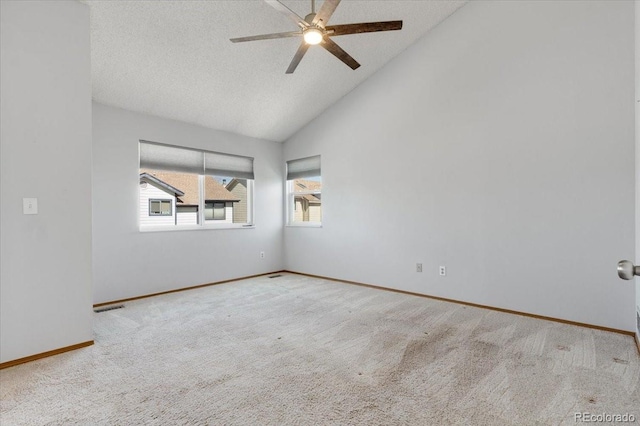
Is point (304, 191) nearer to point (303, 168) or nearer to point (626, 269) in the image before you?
point (303, 168)

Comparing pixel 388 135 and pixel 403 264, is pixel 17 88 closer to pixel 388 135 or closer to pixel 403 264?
pixel 388 135

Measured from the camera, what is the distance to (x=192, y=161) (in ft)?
15.4

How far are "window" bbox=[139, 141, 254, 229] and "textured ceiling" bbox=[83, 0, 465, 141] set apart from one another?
53cm

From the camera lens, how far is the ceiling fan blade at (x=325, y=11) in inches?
83.6

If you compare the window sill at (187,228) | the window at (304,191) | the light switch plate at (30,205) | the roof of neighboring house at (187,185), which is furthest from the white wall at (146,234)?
the light switch plate at (30,205)

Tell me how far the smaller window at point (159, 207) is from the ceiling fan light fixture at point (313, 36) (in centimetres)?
311

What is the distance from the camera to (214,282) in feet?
15.9

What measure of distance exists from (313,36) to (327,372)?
8.15 ft

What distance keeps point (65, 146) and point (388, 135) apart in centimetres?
357

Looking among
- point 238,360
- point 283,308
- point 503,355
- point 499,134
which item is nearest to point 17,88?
point 238,360

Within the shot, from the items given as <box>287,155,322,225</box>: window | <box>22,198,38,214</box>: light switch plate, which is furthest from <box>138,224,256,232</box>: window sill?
<box>22,198,38,214</box>: light switch plate

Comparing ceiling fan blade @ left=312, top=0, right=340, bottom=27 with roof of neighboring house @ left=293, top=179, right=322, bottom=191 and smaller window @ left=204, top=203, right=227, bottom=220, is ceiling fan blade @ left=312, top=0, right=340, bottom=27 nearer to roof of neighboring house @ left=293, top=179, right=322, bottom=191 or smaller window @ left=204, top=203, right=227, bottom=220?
roof of neighboring house @ left=293, top=179, right=322, bottom=191

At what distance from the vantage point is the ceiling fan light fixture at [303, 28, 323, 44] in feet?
8.01

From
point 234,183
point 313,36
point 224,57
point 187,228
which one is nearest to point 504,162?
point 313,36
